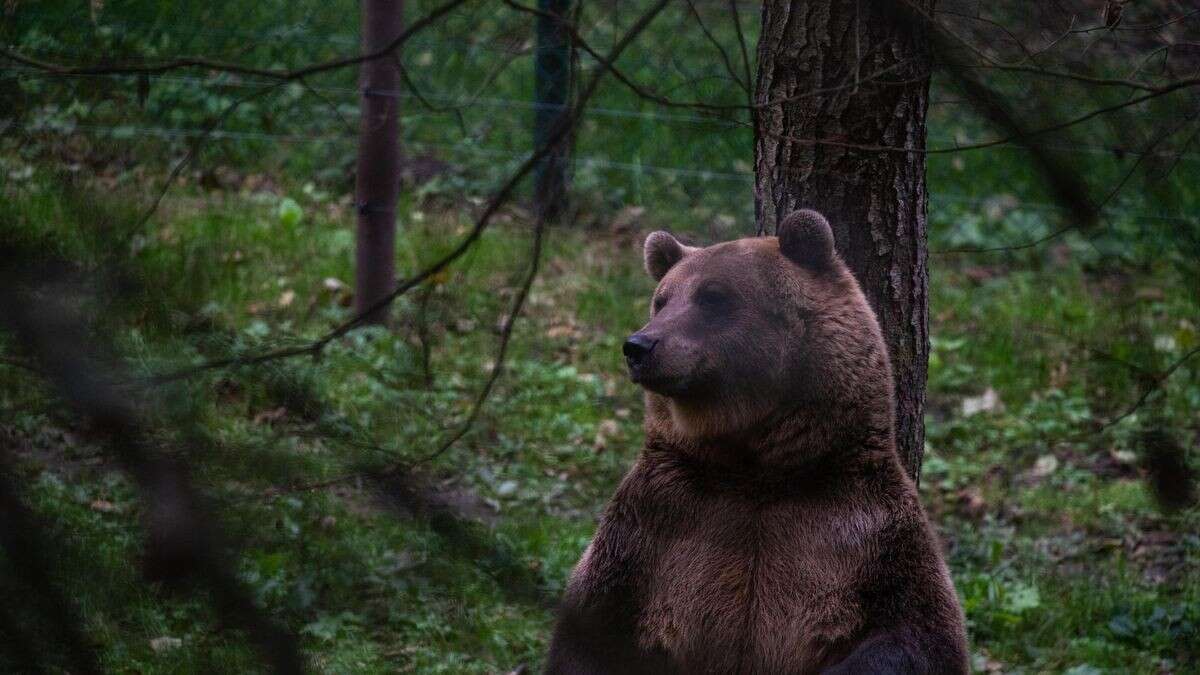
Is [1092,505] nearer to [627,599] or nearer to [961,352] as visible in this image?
[961,352]

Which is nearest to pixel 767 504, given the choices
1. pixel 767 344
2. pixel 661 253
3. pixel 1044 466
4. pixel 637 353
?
pixel 767 344

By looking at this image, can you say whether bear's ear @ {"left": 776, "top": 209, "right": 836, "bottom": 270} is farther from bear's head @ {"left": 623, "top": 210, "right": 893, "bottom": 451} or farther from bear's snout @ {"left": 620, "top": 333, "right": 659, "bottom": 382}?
bear's snout @ {"left": 620, "top": 333, "right": 659, "bottom": 382}

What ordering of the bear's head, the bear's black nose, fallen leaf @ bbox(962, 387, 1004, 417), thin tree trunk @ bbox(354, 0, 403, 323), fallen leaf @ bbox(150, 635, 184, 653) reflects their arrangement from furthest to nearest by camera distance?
fallen leaf @ bbox(962, 387, 1004, 417)
thin tree trunk @ bbox(354, 0, 403, 323)
fallen leaf @ bbox(150, 635, 184, 653)
the bear's head
the bear's black nose

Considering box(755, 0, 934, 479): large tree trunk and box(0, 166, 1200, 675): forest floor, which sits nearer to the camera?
box(0, 166, 1200, 675): forest floor

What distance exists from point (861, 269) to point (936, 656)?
50.8 inches

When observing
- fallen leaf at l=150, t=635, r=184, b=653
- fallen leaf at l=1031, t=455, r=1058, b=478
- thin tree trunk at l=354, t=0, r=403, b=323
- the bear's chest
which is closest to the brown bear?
the bear's chest

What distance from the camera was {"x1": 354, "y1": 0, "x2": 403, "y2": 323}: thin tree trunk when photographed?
5.62 meters

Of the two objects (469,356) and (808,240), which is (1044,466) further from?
(808,240)

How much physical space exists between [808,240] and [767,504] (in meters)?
0.71

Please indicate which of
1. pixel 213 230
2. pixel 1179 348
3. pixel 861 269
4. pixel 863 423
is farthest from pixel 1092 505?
pixel 213 230

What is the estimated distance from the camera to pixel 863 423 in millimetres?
3271

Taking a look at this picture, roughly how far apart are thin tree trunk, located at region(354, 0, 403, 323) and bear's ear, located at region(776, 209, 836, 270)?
206cm

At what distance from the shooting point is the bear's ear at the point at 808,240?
3.40 metres

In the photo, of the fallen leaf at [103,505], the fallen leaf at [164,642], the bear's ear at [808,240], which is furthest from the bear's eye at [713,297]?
the fallen leaf at [103,505]
